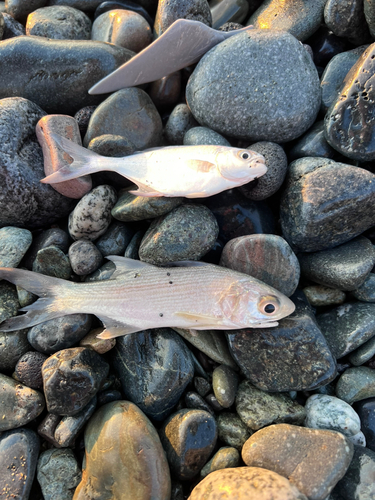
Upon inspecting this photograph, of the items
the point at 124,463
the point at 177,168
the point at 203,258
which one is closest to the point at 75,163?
the point at 177,168

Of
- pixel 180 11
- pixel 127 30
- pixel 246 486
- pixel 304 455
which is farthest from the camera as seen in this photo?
pixel 127 30

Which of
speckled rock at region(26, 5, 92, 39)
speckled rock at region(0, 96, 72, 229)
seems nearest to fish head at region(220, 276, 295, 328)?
speckled rock at region(0, 96, 72, 229)

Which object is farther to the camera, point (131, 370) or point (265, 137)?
point (265, 137)

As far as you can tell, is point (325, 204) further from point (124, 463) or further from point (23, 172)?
point (23, 172)

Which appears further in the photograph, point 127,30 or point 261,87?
point 127,30

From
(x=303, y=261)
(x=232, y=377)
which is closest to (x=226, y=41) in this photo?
(x=303, y=261)

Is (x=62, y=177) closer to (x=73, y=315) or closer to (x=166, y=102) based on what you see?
(x=73, y=315)
